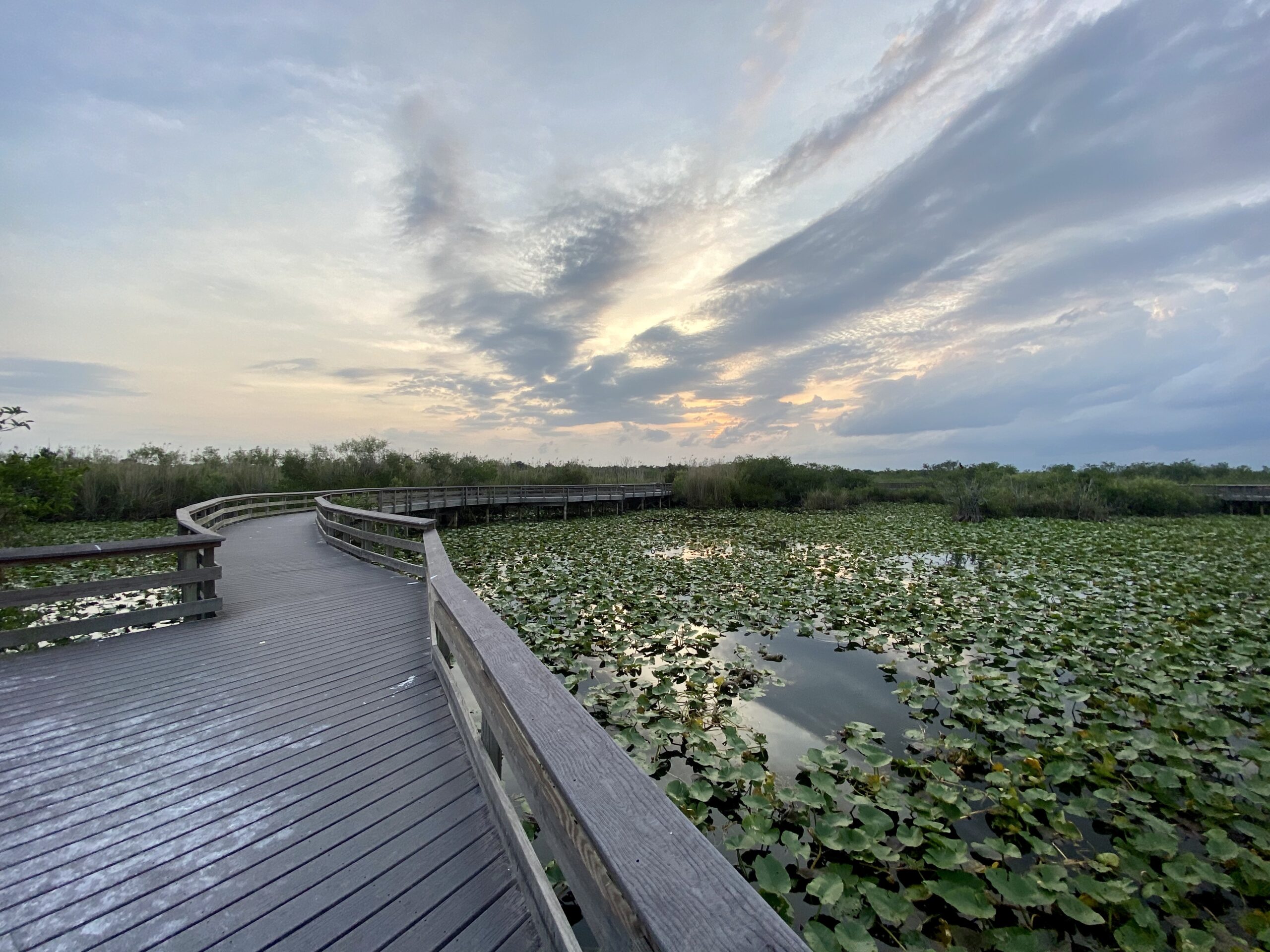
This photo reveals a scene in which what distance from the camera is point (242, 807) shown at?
2090mm

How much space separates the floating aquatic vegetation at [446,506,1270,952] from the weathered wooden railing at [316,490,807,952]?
1365 millimetres

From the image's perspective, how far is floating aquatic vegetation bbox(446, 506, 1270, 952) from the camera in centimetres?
221

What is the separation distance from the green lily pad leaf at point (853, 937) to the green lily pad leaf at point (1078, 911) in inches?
35.0

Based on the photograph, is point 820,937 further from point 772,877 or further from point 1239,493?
point 1239,493

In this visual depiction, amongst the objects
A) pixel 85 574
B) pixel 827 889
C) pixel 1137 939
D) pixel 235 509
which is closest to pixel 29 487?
pixel 85 574

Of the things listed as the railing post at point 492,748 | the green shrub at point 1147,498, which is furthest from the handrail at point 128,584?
the green shrub at point 1147,498

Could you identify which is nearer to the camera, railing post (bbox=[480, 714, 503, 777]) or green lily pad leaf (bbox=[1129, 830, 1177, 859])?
railing post (bbox=[480, 714, 503, 777])

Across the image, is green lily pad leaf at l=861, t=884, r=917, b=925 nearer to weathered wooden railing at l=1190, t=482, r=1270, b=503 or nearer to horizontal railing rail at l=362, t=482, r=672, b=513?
→ horizontal railing rail at l=362, t=482, r=672, b=513

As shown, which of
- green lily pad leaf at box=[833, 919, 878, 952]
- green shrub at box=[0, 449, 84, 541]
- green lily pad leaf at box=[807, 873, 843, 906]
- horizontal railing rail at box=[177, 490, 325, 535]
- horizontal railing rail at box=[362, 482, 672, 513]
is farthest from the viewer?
horizontal railing rail at box=[362, 482, 672, 513]

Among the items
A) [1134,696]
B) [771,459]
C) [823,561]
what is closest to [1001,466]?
[771,459]

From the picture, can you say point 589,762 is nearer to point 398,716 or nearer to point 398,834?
point 398,834

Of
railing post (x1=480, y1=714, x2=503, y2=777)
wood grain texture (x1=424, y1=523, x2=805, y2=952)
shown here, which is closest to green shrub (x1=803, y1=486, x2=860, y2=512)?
railing post (x1=480, y1=714, x2=503, y2=777)

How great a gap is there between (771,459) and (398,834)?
→ 81.7 feet

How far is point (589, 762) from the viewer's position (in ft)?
4.08
